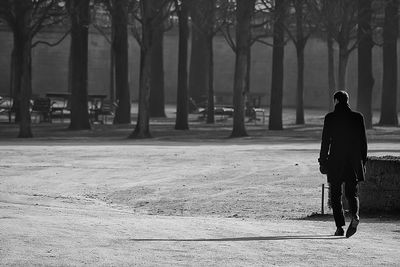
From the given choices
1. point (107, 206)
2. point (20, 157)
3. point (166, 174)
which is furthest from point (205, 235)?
point (20, 157)

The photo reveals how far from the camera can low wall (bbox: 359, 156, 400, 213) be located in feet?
60.2

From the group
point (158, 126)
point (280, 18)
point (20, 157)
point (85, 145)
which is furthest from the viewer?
point (158, 126)

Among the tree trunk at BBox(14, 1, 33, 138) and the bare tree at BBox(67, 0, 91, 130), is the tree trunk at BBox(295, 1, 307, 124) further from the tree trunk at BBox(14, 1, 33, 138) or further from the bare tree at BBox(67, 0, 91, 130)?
the tree trunk at BBox(14, 1, 33, 138)

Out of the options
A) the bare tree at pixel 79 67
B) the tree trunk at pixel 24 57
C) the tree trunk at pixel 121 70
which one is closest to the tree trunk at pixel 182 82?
the tree trunk at pixel 121 70

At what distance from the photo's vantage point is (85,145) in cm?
3594

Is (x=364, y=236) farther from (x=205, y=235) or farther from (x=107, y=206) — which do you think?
(x=107, y=206)

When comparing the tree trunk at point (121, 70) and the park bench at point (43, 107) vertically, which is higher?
the tree trunk at point (121, 70)

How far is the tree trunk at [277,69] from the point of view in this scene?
46.2 metres

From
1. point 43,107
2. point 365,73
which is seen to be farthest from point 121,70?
point 365,73

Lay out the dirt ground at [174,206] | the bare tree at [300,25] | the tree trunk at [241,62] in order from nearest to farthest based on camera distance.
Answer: the dirt ground at [174,206], the tree trunk at [241,62], the bare tree at [300,25]

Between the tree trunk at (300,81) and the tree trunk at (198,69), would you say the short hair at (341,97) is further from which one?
the tree trunk at (198,69)

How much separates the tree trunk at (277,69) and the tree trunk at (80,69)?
7.03 meters

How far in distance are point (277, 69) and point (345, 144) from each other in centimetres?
3119

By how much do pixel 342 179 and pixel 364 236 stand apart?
0.76m
